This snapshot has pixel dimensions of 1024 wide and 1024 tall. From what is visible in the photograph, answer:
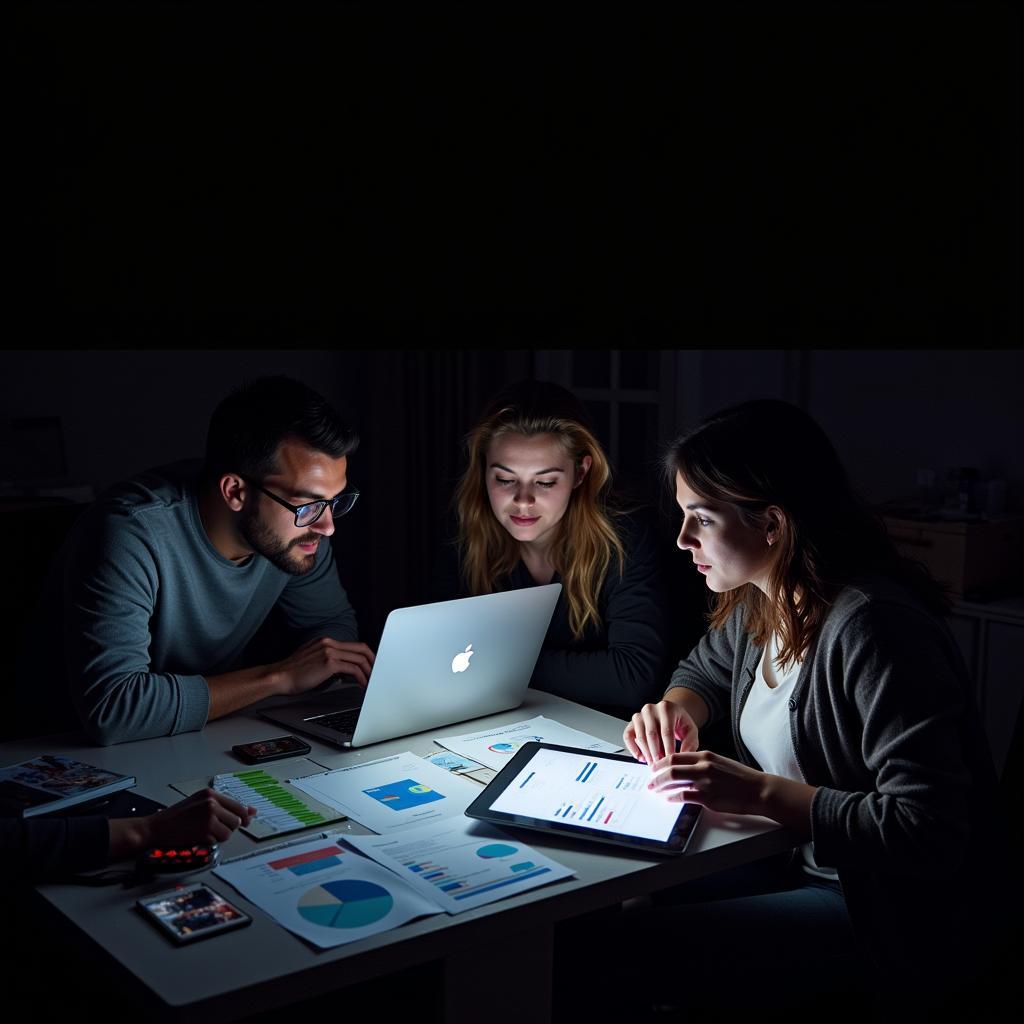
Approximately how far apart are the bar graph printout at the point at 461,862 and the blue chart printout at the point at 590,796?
0.07m

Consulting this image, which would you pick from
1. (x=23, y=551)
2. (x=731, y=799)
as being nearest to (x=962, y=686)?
(x=731, y=799)

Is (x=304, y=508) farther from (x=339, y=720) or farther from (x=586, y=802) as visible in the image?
(x=586, y=802)

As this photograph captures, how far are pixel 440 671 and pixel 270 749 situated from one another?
29 cm

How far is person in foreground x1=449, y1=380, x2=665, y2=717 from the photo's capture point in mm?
2113

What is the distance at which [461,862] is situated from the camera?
1358mm

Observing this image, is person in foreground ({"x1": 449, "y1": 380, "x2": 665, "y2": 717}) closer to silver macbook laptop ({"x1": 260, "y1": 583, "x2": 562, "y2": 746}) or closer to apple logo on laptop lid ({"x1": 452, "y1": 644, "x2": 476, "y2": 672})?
silver macbook laptop ({"x1": 260, "y1": 583, "x2": 562, "y2": 746})

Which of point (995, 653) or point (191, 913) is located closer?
point (191, 913)

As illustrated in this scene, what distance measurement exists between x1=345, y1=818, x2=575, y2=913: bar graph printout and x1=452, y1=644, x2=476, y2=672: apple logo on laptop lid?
364 millimetres

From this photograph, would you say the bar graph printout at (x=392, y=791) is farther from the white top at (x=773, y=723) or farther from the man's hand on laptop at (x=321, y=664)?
the white top at (x=773, y=723)

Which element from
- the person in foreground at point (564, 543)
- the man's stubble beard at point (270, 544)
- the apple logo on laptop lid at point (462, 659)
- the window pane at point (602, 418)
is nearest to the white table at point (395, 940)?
the apple logo on laptop lid at point (462, 659)

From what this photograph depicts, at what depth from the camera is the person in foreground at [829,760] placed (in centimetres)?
144

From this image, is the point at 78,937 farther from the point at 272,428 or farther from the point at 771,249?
the point at 771,249

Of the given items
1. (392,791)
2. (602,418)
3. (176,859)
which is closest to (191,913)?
(176,859)

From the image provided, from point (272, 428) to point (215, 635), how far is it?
1.32ft
